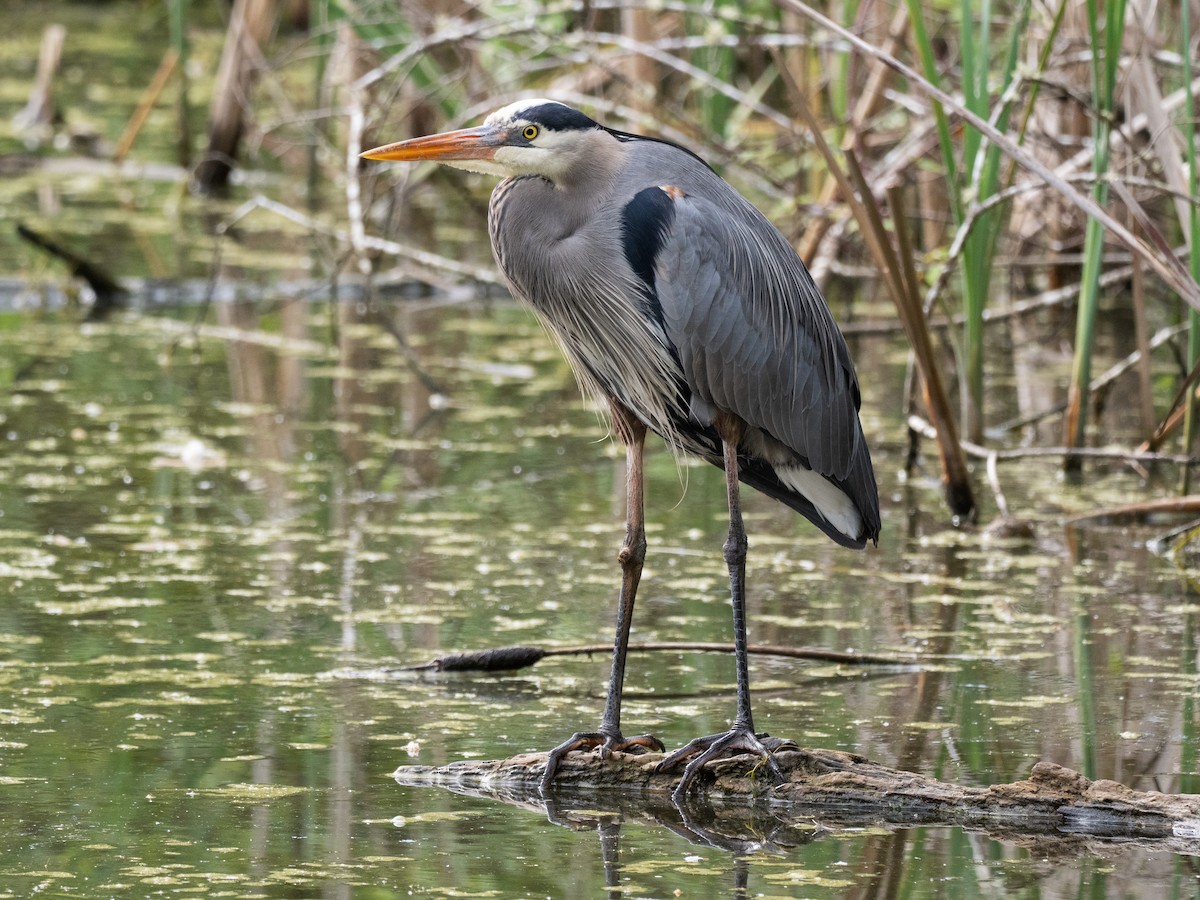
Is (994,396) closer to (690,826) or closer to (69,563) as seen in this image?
(69,563)

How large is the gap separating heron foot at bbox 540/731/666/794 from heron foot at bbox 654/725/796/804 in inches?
4.3

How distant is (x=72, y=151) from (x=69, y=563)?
26.6 ft

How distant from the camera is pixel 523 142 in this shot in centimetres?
390

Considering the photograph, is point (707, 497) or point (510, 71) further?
point (510, 71)

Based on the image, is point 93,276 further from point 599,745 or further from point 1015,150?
point 599,745

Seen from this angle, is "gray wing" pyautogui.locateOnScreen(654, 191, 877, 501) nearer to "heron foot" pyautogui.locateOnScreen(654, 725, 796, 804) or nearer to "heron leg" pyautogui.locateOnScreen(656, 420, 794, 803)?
"heron leg" pyautogui.locateOnScreen(656, 420, 794, 803)

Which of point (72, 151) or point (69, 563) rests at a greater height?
point (72, 151)

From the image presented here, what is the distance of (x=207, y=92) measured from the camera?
53.0ft

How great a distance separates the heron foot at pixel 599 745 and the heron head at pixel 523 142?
1.20m

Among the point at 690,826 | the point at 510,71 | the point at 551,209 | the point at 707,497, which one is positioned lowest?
the point at 690,826

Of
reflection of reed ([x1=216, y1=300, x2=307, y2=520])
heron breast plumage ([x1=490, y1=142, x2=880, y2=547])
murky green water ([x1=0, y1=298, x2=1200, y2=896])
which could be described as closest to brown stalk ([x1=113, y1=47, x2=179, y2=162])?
reflection of reed ([x1=216, y1=300, x2=307, y2=520])

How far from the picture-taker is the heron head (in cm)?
385

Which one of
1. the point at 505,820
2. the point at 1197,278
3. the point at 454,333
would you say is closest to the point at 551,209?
the point at 505,820

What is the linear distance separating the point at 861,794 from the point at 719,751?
0.32 m
